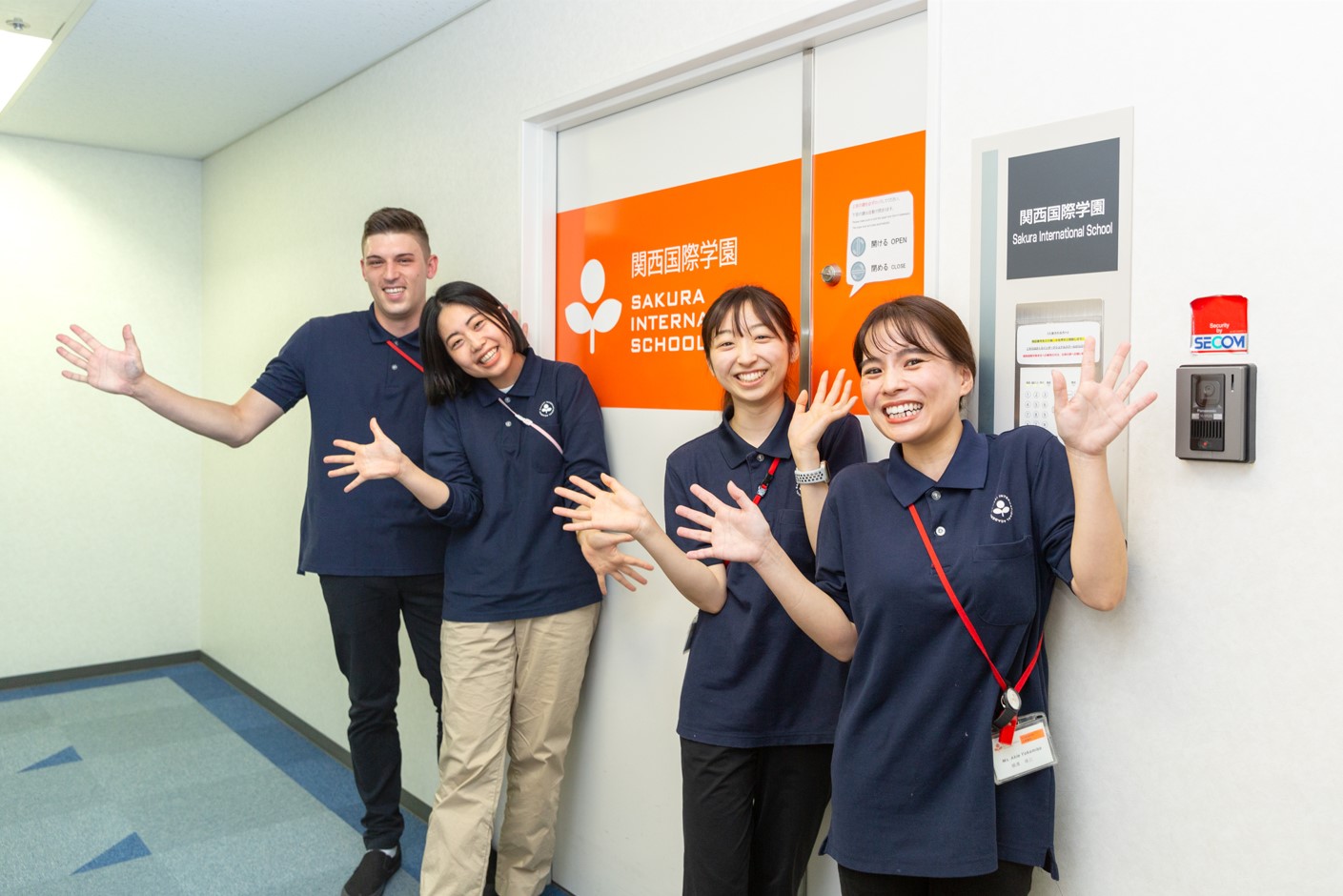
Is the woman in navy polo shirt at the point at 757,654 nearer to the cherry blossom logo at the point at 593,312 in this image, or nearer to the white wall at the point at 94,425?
the cherry blossom logo at the point at 593,312

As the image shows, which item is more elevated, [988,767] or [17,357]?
[17,357]

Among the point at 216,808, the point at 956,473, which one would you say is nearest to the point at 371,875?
the point at 216,808

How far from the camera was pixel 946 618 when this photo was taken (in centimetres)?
153

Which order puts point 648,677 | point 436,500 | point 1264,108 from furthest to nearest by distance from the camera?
point 648,677 < point 436,500 < point 1264,108

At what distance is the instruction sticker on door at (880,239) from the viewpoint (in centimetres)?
198

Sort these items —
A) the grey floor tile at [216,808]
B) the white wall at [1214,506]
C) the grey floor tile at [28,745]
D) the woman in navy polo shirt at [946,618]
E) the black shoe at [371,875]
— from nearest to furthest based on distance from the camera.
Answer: the white wall at [1214,506], the woman in navy polo shirt at [946,618], the black shoe at [371,875], the grey floor tile at [216,808], the grey floor tile at [28,745]

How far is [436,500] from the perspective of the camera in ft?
7.88

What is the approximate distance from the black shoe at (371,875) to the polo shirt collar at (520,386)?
146cm

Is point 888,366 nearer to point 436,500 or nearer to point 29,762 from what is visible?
point 436,500

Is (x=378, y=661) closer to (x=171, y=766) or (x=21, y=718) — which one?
(x=171, y=766)

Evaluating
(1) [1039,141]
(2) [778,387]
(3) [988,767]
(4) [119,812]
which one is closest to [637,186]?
(2) [778,387]

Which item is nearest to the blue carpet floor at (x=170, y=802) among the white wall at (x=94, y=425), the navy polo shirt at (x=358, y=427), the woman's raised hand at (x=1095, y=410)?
the white wall at (x=94, y=425)

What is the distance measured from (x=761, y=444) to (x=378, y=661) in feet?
5.15

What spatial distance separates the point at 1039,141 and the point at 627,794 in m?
1.95
